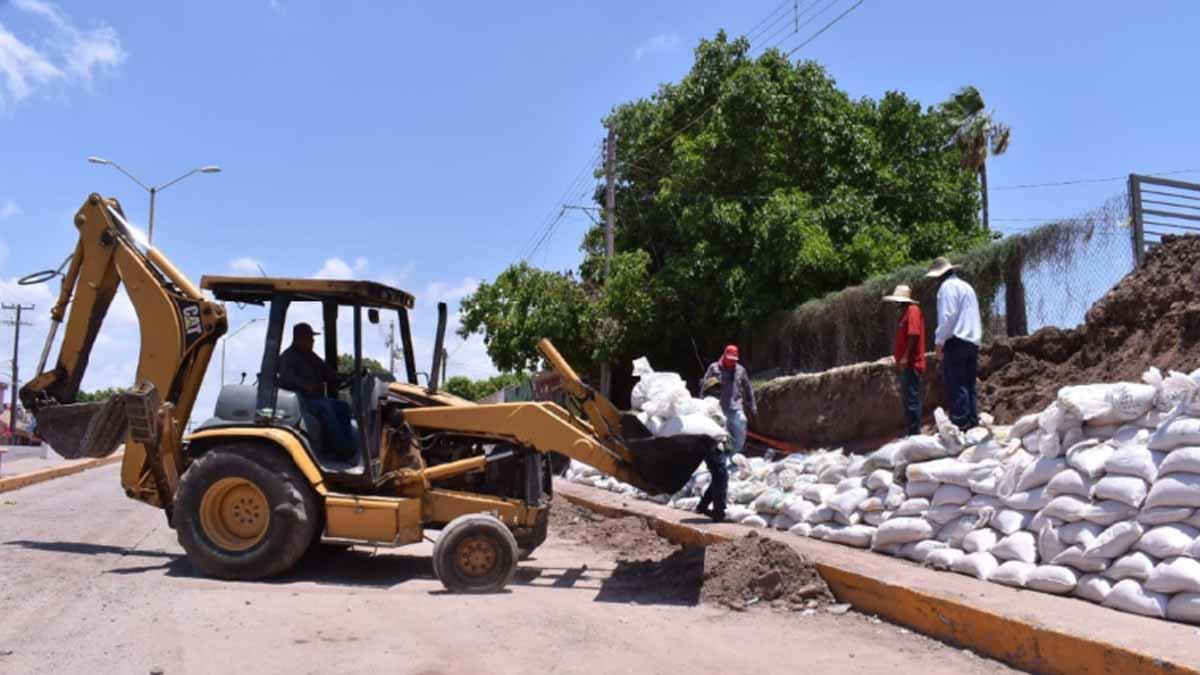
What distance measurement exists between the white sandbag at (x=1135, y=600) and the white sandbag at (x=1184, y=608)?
0.13 feet

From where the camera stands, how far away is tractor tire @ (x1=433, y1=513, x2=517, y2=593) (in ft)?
21.7

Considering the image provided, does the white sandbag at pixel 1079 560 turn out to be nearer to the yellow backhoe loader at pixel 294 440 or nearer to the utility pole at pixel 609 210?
the yellow backhoe loader at pixel 294 440

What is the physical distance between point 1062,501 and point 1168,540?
0.73m

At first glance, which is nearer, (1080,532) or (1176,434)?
(1176,434)

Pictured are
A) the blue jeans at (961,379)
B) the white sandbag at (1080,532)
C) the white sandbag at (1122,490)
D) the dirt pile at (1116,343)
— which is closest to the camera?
the white sandbag at (1122,490)

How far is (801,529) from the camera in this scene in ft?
26.5

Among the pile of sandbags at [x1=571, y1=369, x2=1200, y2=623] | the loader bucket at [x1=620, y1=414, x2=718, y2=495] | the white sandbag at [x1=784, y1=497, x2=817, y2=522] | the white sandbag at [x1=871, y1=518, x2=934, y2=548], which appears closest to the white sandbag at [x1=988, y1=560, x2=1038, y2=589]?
the pile of sandbags at [x1=571, y1=369, x2=1200, y2=623]

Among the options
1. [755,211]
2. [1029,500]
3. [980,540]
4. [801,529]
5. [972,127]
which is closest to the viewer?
[1029,500]

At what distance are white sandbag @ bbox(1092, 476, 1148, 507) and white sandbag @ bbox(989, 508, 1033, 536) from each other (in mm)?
555

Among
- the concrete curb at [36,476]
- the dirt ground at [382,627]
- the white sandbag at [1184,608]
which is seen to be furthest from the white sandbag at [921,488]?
the concrete curb at [36,476]

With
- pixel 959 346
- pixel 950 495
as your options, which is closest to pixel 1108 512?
pixel 950 495

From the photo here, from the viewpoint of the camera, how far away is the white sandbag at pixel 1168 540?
4.91 m

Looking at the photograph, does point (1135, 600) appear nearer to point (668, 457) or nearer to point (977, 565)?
point (977, 565)

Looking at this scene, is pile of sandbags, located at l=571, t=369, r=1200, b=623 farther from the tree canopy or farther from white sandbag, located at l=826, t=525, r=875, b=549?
the tree canopy
